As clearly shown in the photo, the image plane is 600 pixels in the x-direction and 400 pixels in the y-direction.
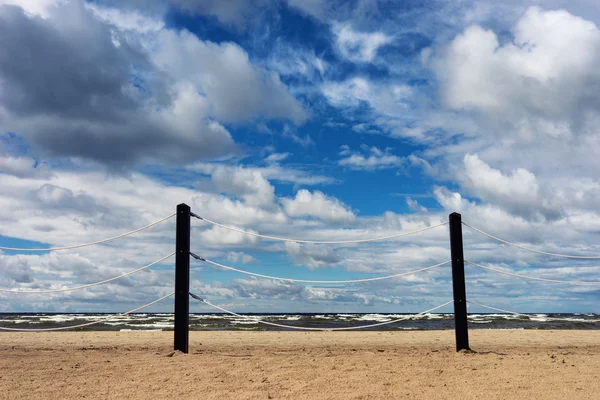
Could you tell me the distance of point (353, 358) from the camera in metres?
6.09

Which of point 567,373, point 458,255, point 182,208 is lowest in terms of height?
point 567,373

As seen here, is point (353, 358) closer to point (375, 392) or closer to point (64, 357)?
point (375, 392)

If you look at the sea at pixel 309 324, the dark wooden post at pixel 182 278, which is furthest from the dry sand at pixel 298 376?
the sea at pixel 309 324

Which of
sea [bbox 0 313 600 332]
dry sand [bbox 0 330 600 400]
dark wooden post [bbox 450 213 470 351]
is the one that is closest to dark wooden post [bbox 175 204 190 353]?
dry sand [bbox 0 330 600 400]

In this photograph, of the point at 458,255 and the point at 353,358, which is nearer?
the point at 353,358

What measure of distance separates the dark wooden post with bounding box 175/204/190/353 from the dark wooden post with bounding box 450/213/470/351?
386 cm

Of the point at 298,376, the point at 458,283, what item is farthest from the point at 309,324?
the point at 298,376

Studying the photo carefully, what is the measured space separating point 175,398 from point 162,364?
1.56m

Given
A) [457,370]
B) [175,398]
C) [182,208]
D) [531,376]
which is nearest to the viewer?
[175,398]

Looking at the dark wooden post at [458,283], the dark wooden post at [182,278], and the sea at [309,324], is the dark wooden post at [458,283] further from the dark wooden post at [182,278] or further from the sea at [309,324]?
the sea at [309,324]

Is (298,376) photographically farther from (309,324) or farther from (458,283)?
(309,324)

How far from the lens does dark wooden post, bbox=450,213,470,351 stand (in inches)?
271

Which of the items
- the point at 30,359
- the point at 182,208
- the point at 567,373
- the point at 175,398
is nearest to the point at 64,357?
the point at 30,359

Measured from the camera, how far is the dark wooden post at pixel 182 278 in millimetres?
6590
